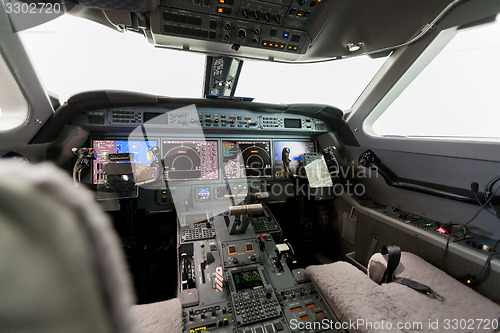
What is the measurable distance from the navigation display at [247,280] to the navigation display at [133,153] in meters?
1.47

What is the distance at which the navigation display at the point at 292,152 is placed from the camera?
3.28 m

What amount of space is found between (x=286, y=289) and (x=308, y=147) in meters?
2.21

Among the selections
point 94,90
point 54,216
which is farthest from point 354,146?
point 54,216

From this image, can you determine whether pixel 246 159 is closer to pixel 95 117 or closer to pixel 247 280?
pixel 247 280

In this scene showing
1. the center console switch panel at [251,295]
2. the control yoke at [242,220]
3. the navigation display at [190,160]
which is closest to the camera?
the center console switch panel at [251,295]

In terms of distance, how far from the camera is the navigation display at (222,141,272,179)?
121 inches

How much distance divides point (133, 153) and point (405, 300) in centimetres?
272

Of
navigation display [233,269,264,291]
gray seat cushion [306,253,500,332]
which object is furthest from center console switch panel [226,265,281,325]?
gray seat cushion [306,253,500,332]

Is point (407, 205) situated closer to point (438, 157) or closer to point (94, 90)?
point (438, 157)

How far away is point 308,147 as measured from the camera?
3518 millimetres

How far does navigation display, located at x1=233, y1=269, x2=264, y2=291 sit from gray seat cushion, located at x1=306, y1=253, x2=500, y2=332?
1.49ft

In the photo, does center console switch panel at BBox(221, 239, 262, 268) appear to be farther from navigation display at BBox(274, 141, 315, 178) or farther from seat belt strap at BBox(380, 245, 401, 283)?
navigation display at BBox(274, 141, 315, 178)

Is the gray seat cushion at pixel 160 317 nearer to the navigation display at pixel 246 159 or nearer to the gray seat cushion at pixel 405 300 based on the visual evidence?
the gray seat cushion at pixel 405 300

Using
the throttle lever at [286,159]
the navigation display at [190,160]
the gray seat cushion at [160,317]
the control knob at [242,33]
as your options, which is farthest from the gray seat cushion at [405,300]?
the control knob at [242,33]
